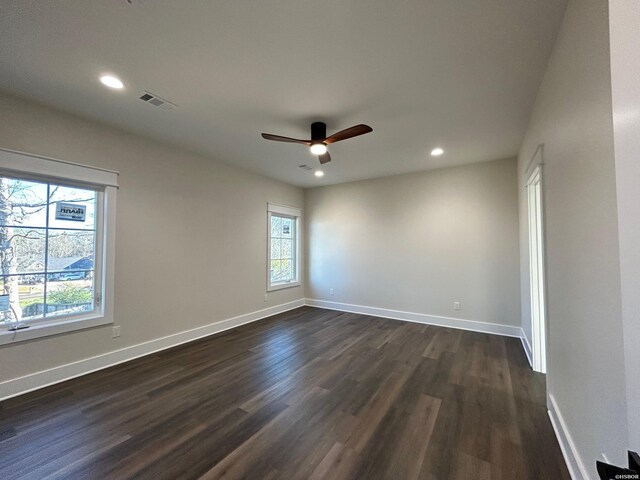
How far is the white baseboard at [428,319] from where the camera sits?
395 centimetres

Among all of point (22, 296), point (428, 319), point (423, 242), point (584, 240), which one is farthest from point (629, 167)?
point (428, 319)

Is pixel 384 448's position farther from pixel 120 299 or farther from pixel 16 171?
pixel 16 171

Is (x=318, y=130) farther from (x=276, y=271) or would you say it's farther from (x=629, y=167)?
(x=276, y=271)

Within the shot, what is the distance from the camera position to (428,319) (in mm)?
4551

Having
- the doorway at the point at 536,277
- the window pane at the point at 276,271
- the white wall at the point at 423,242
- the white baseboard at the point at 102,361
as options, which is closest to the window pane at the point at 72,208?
the white baseboard at the point at 102,361

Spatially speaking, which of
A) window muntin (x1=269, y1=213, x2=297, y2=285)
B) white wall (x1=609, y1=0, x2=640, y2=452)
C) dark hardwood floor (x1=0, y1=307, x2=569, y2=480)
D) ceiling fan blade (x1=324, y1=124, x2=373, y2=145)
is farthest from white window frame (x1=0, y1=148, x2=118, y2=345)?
white wall (x1=609, y1=0, x2=640, y2=452)

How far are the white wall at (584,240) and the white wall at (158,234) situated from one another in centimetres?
398

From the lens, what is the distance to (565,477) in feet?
4.98

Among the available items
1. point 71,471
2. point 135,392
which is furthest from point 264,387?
point 71,471

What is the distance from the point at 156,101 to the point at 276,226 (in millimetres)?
3268

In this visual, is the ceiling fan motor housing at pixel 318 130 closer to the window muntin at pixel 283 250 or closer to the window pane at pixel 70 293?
the window muntin at pixel 283 250

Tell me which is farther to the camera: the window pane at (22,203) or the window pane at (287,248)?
the window pane at (287,248)

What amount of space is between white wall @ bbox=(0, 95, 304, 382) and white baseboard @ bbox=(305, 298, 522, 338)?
164 centimetres

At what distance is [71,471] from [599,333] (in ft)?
9.56
